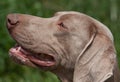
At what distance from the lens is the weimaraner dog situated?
20.7ft

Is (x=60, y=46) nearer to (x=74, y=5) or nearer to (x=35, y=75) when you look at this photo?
(x=35, y=75)

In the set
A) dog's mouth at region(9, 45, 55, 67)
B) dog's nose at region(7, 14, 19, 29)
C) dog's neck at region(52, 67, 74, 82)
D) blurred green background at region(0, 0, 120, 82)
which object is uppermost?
dog's nose at region(7, 14, 19, 29)

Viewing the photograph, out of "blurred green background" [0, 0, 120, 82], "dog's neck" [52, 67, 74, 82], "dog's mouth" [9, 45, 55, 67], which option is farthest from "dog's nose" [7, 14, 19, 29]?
"blurred green background" [0, 0, 120, 82]

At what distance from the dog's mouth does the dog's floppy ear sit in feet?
0.96

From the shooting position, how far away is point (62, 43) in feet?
21.2

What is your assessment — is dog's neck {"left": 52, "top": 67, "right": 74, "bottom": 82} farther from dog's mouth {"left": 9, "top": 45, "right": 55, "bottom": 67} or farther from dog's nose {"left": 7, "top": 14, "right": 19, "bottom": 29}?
dog's nose {"left": 7, "top": 14, "right": 19, "bottom": 29}

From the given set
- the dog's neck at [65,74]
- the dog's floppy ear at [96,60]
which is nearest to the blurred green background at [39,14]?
the dog's neck at [65,74]

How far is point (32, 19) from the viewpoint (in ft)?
21.3

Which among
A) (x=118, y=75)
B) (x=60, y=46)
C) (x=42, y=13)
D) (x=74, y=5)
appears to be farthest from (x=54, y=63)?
(x=74, y=5)

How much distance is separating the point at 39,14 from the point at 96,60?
291cm

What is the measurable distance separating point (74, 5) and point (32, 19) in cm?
341

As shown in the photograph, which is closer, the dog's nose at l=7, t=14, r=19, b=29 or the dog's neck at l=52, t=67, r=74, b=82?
the dog's nose at l=7, t=14, r=19, b=29

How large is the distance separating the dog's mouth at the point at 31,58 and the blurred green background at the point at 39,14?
171 cm

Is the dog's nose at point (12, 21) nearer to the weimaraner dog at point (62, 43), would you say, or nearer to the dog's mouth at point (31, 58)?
the weimaraner dog at point (62, 43)
